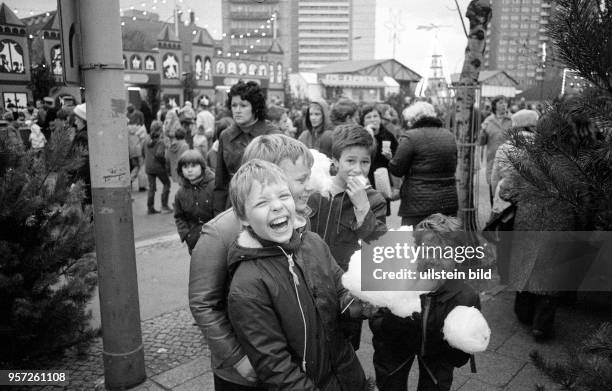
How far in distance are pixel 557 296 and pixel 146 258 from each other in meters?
4.71

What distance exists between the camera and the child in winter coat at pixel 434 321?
83.7 inches

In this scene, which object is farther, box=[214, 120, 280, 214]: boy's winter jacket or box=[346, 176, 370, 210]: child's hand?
box=[214, 120, 280, 214]: boy's winter jacket

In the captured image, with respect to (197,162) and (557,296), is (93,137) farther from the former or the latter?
(557,296)

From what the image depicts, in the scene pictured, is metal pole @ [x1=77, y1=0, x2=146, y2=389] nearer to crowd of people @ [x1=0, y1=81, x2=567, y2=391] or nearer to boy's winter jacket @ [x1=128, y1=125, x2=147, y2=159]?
crowd of people @ [x1=0, y1=81, x2=567, y2=391]

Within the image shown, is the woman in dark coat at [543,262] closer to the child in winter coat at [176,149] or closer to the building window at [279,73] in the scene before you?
the child in winter coat at [176,149]

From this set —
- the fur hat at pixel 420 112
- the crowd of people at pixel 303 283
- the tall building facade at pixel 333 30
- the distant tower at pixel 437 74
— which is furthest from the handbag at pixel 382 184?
the tall building facade at pixel 333 30

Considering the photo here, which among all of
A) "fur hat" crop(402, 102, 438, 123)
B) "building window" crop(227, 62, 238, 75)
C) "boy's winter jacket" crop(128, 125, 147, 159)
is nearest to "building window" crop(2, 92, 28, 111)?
"boy's winter jacket" crop(128, 125, 147, 159)

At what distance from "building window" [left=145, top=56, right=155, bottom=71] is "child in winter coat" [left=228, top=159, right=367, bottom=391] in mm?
37323

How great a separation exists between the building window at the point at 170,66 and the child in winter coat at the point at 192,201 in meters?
35.8

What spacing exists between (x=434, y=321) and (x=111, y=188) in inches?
80.7

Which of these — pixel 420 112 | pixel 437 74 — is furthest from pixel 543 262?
pixel 437 74

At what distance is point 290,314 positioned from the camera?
1875mm

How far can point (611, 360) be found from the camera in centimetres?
147

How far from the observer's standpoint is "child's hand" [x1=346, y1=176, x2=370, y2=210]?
8.59 feet
